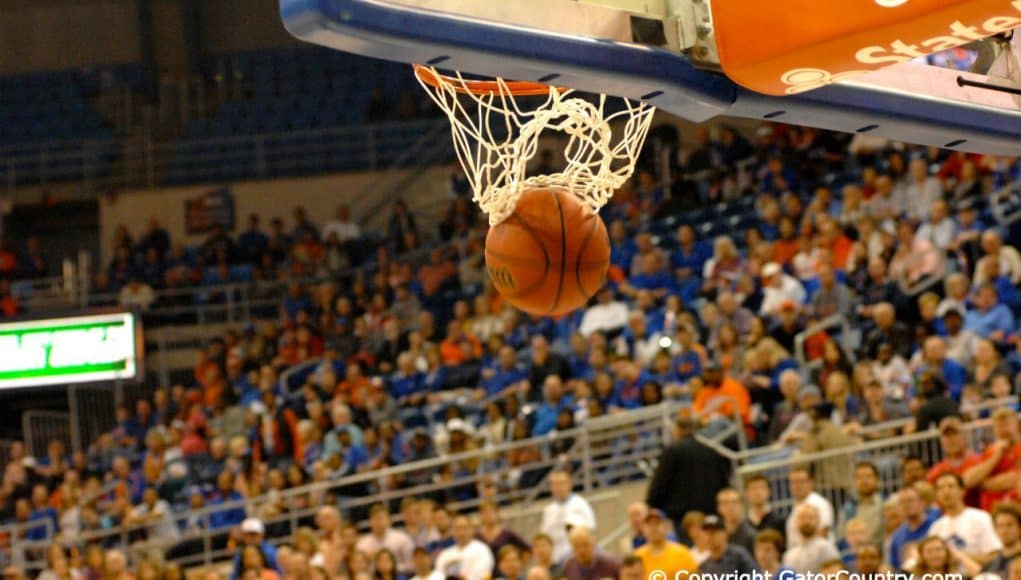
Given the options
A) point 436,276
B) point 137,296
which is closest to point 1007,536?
point 436,276

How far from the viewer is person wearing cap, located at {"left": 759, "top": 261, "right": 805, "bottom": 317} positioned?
11555 millimetres

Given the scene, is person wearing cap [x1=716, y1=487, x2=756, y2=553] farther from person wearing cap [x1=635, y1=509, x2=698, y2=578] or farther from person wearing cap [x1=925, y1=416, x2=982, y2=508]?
person wearing cap [x1=925, y1=416, x2=982, y2=508]

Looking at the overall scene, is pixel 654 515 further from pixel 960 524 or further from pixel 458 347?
pixel 458 347

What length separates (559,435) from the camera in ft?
35.8

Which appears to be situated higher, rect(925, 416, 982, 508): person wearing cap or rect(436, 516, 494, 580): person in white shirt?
rect(925, 416, 982, 508): person wearing cap

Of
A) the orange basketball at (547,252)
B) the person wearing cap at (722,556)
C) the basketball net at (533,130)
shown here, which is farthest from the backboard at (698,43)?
the person wearing cap at (722,556)

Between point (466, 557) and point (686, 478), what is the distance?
4.68 feet

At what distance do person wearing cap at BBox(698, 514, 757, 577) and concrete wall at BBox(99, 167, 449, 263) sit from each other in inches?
433

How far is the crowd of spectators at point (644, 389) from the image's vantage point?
8703mm

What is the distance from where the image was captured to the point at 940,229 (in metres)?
10.9

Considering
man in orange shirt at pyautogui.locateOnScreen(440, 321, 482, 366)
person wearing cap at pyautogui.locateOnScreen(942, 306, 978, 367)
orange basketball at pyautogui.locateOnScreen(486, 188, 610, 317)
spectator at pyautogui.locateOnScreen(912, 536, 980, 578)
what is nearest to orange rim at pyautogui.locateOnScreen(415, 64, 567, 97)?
orange basketball at pyautogui.locateOnScreen(486, 188, 610, 317)

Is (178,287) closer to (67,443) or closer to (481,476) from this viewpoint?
(67,443)

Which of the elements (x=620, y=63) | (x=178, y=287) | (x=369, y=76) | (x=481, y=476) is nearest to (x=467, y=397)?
(x=481, y=476)

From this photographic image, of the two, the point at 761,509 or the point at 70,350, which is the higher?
the point at 70,350
